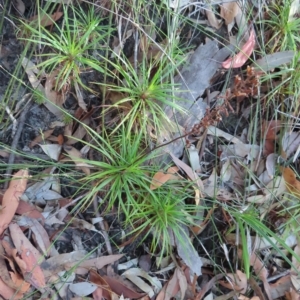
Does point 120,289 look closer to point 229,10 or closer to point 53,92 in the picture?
point 53,92

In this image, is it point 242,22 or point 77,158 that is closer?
point 77,158

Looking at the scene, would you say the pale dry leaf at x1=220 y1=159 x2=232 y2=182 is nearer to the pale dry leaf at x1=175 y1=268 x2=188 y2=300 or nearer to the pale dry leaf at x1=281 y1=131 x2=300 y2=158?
the pale dry leaf at x1=281 y1=131 x2=300 y2=158

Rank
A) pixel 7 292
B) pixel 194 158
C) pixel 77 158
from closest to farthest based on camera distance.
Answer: pixel 7 292, pixel 77 158, pixel 194 158

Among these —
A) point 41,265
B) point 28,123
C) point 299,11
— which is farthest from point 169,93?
point 41,265

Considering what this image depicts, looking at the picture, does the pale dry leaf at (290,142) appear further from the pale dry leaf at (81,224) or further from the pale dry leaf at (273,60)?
the pale dry leaf at (81,224)

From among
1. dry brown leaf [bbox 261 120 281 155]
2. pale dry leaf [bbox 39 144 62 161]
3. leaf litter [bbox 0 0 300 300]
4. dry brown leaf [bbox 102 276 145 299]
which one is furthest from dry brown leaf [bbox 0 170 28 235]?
dry brown leaf [bbox 261 120 281 155]

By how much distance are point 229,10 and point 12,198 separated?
1009 mm

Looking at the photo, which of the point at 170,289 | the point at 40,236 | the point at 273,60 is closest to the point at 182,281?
the point at 170,289

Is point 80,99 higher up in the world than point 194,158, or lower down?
higher up

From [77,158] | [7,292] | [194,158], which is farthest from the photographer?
[194,158]

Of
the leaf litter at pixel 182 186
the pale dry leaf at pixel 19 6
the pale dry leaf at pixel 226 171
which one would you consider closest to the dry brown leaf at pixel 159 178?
the leaf litter at pixel 182 186

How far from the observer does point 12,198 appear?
1.41m

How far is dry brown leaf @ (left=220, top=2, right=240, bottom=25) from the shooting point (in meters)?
1.59

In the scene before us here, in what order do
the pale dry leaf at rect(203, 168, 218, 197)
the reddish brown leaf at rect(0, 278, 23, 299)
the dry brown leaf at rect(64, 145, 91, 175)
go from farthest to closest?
the pale dry leaf at rect(203, 168, 218, 197)
the dry brown leaf at rect(64, 145, 91, 175)
the reddish brown leaf at rect(0, 278, 23, 299)
